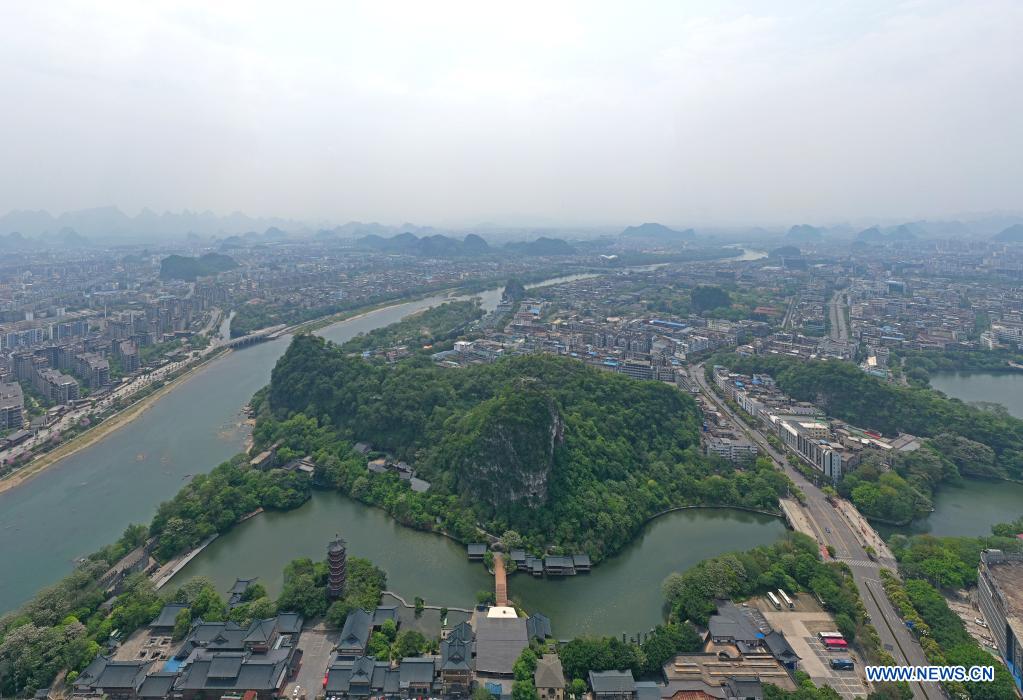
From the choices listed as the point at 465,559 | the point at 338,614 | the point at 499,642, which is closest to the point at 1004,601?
the point at 499,642

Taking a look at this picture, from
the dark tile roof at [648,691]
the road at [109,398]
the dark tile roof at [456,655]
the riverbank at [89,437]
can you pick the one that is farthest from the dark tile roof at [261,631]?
the road at [109,398]

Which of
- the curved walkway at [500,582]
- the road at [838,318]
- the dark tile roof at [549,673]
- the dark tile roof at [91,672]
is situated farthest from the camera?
the road at [838,318]

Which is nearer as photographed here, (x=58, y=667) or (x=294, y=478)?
(x=58, y=667)

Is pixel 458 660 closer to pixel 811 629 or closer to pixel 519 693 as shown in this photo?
pixel 519 693

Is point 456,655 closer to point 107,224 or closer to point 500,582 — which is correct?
point 500,582

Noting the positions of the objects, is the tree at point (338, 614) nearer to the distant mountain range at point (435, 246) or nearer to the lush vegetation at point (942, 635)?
the lush vegetation at point (942, 635)

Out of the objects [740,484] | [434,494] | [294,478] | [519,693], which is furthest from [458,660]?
[740,484]

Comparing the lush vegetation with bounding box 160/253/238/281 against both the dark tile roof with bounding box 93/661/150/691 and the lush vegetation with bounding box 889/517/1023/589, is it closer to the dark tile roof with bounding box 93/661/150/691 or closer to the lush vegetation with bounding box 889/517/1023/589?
the dark tile roof with bounding box 93/661/150/691

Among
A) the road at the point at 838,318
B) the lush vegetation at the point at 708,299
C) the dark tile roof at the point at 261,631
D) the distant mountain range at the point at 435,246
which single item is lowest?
the dark tile roof at the point at 261,631
